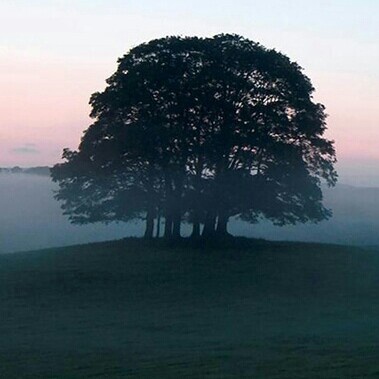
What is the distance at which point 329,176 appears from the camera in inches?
2297

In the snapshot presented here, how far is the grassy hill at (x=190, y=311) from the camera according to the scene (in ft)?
72.4

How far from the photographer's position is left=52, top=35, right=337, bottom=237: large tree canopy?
55.3m

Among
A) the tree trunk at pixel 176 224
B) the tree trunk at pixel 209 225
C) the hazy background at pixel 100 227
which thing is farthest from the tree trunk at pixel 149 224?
the hazy background at pixel 100 227

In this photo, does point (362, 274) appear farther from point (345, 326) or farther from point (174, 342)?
point (174, 342)

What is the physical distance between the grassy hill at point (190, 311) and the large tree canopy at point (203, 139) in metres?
2.34

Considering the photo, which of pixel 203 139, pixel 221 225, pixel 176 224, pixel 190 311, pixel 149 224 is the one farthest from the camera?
pixel 149 224

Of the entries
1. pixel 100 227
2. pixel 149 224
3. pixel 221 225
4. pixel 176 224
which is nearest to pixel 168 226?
pixel 176 224

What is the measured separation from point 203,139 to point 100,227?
180 feet

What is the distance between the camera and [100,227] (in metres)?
109

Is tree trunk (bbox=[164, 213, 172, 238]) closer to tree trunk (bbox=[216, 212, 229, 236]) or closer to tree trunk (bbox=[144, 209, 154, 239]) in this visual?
tree trunk (bbox=[144, 209, 154, 239])

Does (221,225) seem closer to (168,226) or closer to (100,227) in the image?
(168,226)

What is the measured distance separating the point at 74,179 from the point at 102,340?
3040cm

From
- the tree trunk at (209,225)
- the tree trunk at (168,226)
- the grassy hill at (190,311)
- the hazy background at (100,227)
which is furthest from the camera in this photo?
the hazy background at (100,227)

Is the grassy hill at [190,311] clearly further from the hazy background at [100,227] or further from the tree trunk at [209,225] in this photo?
the hazy background at [100,227]
